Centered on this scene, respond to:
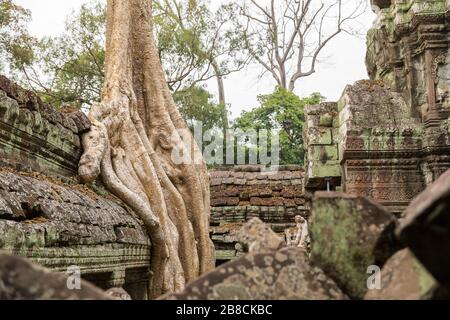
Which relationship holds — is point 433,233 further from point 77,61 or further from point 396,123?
point 77,61

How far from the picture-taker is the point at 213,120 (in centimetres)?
2339

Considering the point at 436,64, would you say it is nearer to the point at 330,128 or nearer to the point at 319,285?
the point at 330,128

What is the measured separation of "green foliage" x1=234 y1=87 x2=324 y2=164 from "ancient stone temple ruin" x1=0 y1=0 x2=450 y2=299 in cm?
983

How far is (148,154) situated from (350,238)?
210 inches

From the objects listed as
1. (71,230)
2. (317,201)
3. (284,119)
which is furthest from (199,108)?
(317,201)

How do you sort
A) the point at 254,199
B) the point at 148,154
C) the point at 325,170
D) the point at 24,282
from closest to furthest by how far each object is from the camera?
1. the point at 24,282
2. the point at 148,154
3. the point at 325,170
4. the point at 254,199

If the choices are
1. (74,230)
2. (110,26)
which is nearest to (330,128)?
(110,26)

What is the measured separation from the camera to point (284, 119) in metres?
22.1

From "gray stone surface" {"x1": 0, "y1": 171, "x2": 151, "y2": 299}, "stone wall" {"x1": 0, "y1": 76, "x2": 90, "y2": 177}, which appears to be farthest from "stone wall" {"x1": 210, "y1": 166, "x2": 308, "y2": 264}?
"stone wall" {"x1": 0, "y1": 76, "x2": 90, "y2": 177}

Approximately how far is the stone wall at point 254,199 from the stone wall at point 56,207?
5666mm

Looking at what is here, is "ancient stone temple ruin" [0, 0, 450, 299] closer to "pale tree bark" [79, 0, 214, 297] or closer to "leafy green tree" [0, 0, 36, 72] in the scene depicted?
"pale tree bark" [79, 0, 214, 297]

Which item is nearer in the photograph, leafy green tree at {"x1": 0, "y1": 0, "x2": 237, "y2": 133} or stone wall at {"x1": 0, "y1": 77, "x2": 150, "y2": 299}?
stone wall at {"x1": 0, "y1": 77, "x2": 150, "y2": 299}

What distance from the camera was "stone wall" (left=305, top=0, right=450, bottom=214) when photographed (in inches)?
268

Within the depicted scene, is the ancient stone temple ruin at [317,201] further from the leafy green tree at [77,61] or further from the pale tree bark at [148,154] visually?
the leafy green tree at [77,61]
